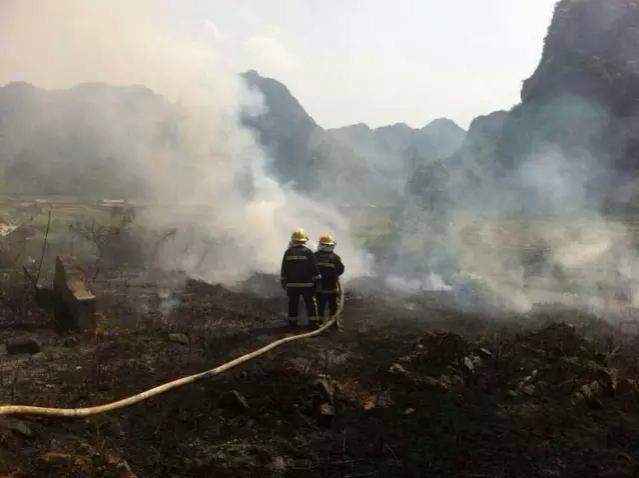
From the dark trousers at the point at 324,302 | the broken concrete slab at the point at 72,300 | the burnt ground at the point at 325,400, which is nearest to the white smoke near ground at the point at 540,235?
the dark trousers at the point at 324,302

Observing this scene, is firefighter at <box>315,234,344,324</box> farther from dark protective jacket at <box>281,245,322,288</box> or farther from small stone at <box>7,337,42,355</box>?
small stone at <box>7,337,42,355</box>

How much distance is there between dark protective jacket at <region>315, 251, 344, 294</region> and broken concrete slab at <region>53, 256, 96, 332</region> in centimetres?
397

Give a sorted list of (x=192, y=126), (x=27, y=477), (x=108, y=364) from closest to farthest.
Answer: (x=27, y=477), (x=108, y=364), (x=192, y=126)

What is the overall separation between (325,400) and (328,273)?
13.2ft

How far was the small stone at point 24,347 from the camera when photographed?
756cm

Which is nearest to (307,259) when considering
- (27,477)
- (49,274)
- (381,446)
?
(381,446)

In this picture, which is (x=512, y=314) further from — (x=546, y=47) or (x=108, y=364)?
(x=546, y=47)

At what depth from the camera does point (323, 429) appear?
18.8 feet

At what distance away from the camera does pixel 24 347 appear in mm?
7617

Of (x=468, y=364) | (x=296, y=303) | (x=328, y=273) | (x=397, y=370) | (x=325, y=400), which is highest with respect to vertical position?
(x=328, y=273)

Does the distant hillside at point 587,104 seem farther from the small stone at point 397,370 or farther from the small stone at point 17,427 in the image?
the small stone at point 17,427

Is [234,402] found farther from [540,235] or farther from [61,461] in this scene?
[540,235]

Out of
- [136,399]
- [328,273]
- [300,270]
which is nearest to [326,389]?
[136,399]

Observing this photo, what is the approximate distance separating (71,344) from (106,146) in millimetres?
41943
